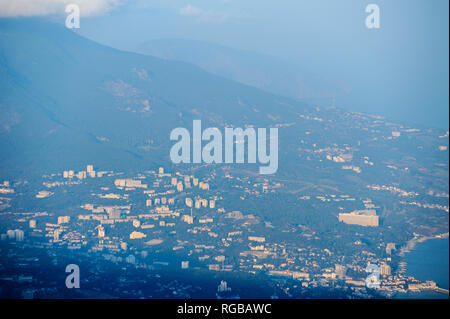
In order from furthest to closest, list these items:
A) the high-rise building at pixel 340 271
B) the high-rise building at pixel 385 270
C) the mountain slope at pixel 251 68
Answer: the mountain slope at pixel 251 68 < the high-rise building at pixel 385 270 < the high-rise building at pixel 340 271

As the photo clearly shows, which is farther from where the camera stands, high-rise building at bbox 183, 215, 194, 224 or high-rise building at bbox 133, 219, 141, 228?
high-rise building at bbox 183, 215, 194, 224

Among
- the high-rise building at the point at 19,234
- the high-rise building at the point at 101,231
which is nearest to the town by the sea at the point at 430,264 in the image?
the high-rise building at the point at 101,231

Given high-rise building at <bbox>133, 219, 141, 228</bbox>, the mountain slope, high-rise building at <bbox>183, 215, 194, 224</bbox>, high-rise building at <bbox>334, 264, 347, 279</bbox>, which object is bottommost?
high-rise building at <bbox>334, 264, 347, 279</bbox>

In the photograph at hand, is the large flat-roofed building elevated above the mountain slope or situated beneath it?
situated beneath

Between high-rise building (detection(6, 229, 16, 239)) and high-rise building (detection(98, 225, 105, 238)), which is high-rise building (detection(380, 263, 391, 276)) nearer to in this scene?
high-rise building (detection(98, 225, 105, 238))

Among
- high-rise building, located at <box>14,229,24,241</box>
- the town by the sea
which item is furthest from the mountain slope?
high-rise building, located at <box>14,229,24,241</box>

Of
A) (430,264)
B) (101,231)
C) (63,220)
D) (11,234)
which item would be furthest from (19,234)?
(430,264)

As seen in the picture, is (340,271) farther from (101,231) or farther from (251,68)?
(251,68)

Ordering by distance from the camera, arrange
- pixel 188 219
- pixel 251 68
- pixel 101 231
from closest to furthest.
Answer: pixel 101 231, pixel 188 219, pixel 251 68

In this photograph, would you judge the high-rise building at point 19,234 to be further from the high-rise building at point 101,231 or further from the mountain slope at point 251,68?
the mountain slope at point 251,68

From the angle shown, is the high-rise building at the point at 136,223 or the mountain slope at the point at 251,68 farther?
the mountain slope at the point at 251,68

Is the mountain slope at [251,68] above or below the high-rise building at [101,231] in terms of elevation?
above

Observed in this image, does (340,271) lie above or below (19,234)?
below
